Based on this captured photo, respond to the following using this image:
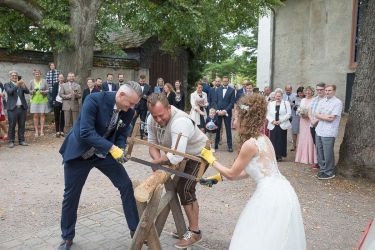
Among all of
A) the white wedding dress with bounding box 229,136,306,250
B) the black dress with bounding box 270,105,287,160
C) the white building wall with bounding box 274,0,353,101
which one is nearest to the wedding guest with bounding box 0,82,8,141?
the black dress with bounding box 270,105,287,160

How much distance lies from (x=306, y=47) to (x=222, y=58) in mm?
A: 10497

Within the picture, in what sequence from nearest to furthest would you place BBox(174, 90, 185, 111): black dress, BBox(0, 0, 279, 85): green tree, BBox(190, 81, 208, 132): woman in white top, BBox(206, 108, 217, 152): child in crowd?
BBox(206, 108, 217, 152): child in crowd < BBox(190, 81, 208, 132): woman in white top < BBox(174, 90, 185, 111): black dress < BBox(0, 0, 279, 85): green tree

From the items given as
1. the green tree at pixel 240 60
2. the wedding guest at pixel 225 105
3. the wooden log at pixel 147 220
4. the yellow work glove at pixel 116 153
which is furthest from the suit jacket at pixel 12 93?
the green tree at pixel 240 60

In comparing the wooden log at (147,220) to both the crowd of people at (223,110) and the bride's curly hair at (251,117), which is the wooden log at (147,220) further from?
the crowd of people at (223,110)

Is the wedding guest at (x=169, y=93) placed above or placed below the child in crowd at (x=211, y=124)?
above

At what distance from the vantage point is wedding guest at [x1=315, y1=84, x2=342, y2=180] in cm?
770

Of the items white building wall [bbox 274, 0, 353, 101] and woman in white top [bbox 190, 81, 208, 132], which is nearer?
woman in white top [bbox 190, 81, 208, 132]

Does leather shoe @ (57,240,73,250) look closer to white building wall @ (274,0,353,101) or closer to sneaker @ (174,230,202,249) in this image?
sneaker @ (174,230,202,249)

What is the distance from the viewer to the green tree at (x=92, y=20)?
13.2 metres

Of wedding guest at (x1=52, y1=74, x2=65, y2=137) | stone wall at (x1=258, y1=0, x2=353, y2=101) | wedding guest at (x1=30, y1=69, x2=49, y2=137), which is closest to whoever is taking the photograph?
wedding guest at (x1=30, y1=69, x2=49, y2=137)

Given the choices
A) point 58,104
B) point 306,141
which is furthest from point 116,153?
point 58,104

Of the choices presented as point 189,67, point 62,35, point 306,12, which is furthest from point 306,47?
point 62,35

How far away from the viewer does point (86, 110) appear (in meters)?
4.11

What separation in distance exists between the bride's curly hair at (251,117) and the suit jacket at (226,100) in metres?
7.32
